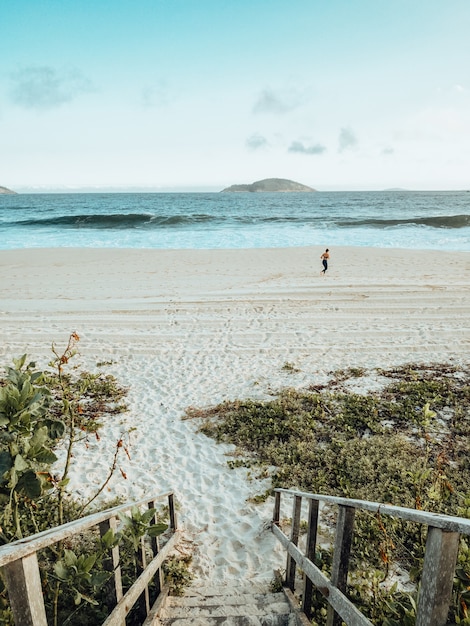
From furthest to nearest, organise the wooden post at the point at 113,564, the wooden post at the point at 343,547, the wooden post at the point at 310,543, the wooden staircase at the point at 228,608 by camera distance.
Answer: the wooden staircase at the point at 228,608 → the wooden post at the point at 310,543 → the wooden post at the point at 113,564 → the wooden post at the point at 343,547

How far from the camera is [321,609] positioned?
11.7 feet

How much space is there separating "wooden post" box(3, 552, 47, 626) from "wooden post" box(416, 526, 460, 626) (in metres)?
1.51

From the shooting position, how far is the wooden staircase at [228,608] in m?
3.32

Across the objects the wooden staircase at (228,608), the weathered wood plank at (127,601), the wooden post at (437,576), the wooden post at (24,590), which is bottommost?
the wooden staircase at (228,608)

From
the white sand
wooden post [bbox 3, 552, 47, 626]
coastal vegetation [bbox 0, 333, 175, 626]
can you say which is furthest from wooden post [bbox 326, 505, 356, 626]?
the white sand

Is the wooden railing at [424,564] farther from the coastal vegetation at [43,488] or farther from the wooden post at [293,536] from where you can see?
the coastal vegetation at [43,488]

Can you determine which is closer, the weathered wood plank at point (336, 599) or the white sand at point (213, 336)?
the weathered wood plank at point (336, 599)

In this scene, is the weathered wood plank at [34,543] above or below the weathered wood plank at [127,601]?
above

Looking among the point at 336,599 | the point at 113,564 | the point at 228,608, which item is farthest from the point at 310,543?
the point at 113,564

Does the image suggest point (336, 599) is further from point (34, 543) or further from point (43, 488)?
point (43, 488)

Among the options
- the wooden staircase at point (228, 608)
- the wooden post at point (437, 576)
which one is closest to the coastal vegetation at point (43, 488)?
the wooden staircase at point (228, 608)

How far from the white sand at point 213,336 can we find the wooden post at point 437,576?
348cm

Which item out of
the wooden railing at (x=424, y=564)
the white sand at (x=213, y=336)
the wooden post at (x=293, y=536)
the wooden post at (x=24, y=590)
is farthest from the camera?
the white sand at (x=213, y=336)

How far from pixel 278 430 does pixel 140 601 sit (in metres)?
4.06
